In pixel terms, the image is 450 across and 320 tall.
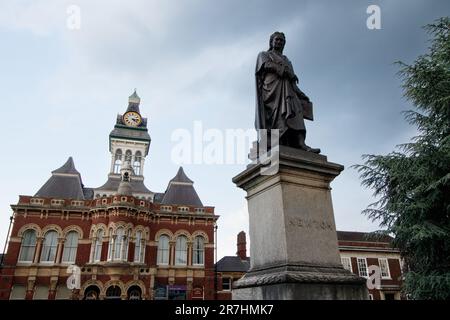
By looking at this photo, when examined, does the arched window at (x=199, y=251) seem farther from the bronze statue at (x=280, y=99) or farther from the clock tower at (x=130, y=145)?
the bronze statue at (x=280, y=99)

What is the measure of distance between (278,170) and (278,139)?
30.7 inches

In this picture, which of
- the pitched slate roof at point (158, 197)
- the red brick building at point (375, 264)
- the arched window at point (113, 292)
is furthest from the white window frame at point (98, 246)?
the red brick building at point (375, 264)

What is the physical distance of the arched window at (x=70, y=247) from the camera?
28141mm

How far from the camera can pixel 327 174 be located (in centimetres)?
409

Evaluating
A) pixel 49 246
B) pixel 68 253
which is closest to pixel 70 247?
pixel 68 253

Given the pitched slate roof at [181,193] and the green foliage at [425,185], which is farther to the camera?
the pitched slate roof at [181,193]

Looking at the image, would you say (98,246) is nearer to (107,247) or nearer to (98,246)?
(98,246)

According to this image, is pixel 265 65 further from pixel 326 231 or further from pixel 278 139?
pixel 326 231

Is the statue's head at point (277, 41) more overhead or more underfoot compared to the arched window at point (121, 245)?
more underfoot

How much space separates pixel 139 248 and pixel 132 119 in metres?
22.8

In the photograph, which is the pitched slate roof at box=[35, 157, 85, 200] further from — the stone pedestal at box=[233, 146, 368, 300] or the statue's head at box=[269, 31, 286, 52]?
the stone pedestal at box=[233, 146, 368, 300]

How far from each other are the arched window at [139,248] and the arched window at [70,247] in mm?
5463

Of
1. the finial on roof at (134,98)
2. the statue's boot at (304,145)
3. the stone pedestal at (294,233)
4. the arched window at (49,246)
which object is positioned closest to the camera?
the stone pedestal at (294,233)
